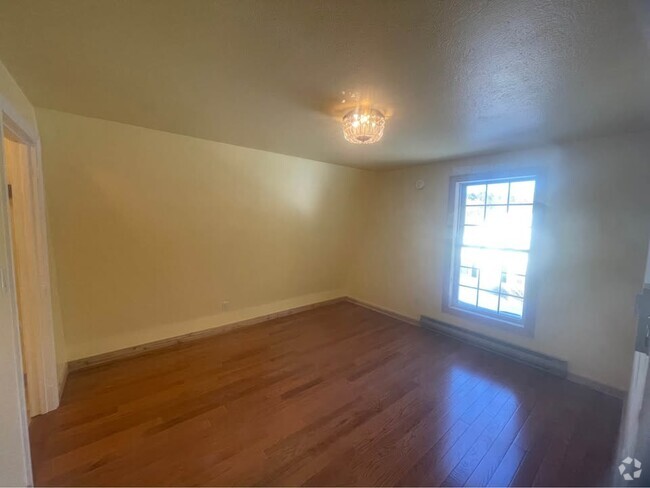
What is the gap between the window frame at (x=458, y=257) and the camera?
278 centimetres

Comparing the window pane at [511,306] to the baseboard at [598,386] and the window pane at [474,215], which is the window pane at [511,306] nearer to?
the baseboard at [598,386]

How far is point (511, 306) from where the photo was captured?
3088 millimetres

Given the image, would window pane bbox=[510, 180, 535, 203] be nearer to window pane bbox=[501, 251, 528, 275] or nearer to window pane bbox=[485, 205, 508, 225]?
window pane bbox=[485, 205, 508, 225]

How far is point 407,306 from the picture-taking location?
402cm

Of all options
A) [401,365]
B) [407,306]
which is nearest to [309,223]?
[407,306]

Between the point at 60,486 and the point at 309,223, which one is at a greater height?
the point at 309,223

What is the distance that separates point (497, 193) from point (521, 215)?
14.6 inches

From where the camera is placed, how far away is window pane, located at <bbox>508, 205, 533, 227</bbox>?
9.50 ft

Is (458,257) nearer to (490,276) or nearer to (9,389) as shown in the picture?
(490,276)

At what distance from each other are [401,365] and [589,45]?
8.70ft

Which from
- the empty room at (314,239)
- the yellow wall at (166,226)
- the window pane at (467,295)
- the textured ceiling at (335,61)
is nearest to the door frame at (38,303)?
the empty room at (314,239)

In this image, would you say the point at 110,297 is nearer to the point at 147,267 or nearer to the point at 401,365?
the point at 147,267

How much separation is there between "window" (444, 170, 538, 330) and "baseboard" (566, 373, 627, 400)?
21.5 inches

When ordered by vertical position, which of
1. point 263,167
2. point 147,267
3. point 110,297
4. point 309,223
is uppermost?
point 263,167
